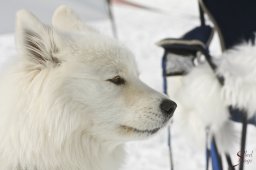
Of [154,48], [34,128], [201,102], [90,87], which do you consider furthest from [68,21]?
[154,48]

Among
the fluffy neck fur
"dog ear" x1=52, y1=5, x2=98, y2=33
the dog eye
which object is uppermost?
"dog ear" x1=52, y1=5, x2=98, y2=33

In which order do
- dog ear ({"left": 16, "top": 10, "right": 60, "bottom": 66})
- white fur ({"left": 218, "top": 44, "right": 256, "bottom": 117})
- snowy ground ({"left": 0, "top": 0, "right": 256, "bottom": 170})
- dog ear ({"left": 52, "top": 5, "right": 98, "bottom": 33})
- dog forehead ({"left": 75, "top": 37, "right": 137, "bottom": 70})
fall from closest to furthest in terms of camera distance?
dog ear ({"left": 16, "top": 10, "right": 60, "bottom": 66}) → dog forehead ({"left": 75, "top": 37, "right": 137, "bottom": 70}) → dog ear ({"left": 52, "top": 5, "right": 98, "bottom": 33}) → white fur ({"left": 218, "top": 44, "right": 256, "bottom": 117}) → snowy ground ({"left": 0, "top": 0, "right": 256, "bottom": 170})

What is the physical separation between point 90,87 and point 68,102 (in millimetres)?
96

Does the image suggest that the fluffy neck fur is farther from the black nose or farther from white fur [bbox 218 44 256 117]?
white fur [bbox 218 44 256 117]

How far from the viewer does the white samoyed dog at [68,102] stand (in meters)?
1.48

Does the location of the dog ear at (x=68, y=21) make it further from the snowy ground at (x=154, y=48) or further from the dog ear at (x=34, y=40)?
the snowy ground at (x=154, y=48)

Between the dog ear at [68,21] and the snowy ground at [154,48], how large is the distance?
849mm

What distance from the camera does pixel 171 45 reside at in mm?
2137

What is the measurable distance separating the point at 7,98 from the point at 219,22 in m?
1.38

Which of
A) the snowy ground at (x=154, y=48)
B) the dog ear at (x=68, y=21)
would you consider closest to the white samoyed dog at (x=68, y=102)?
the dog ear at (x=68, y=21)

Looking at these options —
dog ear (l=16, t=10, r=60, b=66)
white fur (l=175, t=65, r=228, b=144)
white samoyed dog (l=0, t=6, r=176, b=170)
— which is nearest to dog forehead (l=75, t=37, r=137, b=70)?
white samoyed dog (l=0, t=6, r=176, b=170)

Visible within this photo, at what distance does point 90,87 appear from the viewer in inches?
60.9

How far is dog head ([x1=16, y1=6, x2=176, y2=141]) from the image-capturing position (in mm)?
1493

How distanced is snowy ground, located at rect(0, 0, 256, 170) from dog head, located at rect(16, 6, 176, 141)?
0.83 metres
